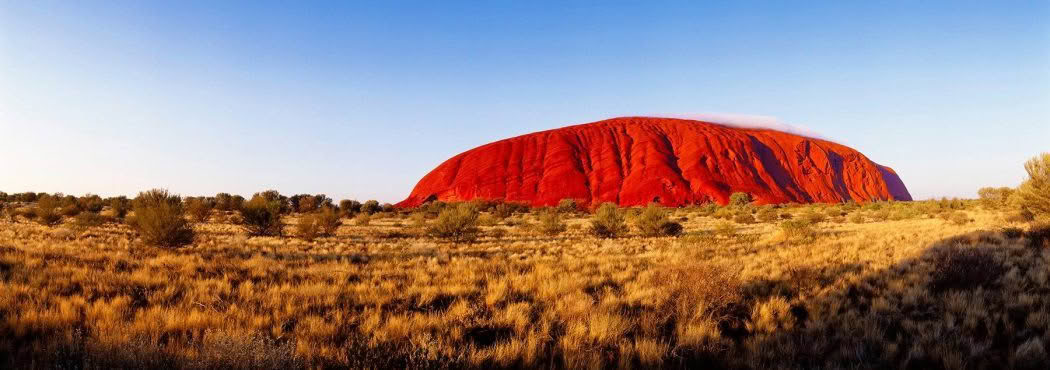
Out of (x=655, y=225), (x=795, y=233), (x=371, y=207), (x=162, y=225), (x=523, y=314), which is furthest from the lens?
(x=371, y=207)

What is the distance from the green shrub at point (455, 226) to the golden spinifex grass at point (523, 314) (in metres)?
10.6

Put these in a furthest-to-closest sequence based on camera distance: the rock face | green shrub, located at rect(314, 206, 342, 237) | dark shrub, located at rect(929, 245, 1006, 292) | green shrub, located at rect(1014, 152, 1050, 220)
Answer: the rock face → green shrub, located at rect(314, 206, 342, 237) → green shrub, located at rect(1014, 152, 1050, 220) → dark shrub, located at rect(929, 245, 1006, 292)

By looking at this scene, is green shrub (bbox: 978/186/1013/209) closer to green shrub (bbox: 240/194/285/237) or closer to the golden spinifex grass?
the golden spinifex grass

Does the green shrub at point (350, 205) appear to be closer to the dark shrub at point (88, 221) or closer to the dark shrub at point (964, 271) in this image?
the dark shrub at point (88, 221)

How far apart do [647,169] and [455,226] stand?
6413 centimetres

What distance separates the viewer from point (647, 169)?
261ft

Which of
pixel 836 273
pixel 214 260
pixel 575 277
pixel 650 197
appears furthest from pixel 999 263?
pixel 650 197

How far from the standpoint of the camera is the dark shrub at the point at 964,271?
24.5ft

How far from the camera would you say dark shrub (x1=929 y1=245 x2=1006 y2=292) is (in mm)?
7473

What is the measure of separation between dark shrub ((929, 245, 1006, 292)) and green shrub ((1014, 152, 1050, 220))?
10.1 m

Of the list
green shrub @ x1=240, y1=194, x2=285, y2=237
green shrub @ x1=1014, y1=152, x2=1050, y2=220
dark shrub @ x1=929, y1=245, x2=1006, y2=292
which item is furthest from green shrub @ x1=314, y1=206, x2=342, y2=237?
green shrub @ x1=1014, y1=152, x2=1050, y2=220

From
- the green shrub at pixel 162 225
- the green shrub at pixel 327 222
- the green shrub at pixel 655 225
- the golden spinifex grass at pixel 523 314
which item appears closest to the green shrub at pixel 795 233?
the green shrub at pixel 655 225

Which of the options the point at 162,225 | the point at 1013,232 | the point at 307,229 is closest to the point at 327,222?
the point at 307,229

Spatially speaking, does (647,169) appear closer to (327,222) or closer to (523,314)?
(327,222)
